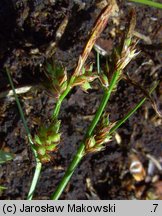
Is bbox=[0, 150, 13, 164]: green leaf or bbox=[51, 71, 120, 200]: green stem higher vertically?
bbox=[51, 71, 120, 200]: green stem

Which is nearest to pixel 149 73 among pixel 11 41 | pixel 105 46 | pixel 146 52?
pixel 146 52

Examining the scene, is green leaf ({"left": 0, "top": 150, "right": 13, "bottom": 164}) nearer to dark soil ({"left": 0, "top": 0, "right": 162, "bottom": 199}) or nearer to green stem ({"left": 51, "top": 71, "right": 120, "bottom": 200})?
dark soil ({"left": 0, "top": 0, "right": 162, "bottom": 199})

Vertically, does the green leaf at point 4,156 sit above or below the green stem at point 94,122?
below

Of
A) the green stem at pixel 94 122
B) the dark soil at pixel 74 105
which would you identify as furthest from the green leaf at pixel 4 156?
the green stem at pixel 94 122

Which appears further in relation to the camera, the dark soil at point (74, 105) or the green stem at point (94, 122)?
the dark soil at point (74, 105)

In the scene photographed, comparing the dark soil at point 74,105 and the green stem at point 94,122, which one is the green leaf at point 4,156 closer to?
the dark soil at point 74,105

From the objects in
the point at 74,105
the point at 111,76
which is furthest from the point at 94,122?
the point at 74,105

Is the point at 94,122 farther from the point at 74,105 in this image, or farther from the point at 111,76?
the point at 74,105

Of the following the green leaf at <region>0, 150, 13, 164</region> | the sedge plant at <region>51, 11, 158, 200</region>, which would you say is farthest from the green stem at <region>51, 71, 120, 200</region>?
the green leaf at <region>0, 150, 13, 164</region>

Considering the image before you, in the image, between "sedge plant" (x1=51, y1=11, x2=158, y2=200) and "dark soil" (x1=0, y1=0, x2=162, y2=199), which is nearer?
"sedge plant" (x1=51, y1=11, x2=158, y2=200)
